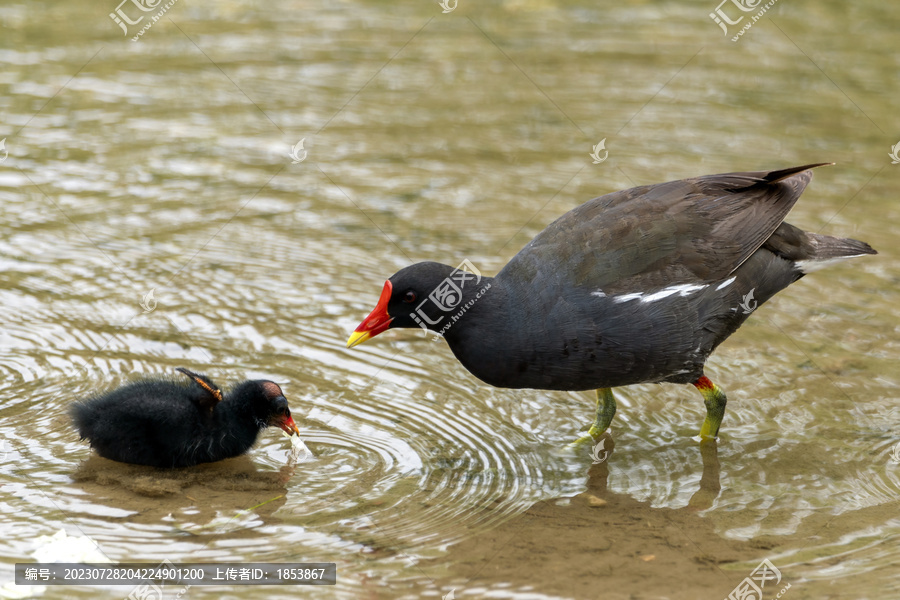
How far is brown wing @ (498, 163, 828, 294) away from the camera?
5.00 metres

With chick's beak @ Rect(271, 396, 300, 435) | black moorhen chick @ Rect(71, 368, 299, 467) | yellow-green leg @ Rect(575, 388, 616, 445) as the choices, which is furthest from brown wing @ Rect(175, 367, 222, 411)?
yellow-green leg @ Rect(575, 388, 616, 445)

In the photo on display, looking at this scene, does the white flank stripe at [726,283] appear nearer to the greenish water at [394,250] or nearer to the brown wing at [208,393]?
the greenish water at [394,250]

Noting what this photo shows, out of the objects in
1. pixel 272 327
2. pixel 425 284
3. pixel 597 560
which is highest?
pixel 425 284

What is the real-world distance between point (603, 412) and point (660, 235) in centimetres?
103

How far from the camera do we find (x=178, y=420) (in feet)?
15.9

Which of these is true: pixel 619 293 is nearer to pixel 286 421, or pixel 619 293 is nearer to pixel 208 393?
pixel 286 421

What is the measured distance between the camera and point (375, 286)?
6738 millimetres

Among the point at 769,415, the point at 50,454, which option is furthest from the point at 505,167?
the point at 50,454

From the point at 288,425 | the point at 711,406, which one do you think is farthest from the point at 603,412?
the point at 288,425

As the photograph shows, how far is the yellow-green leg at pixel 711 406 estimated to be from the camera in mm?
5352

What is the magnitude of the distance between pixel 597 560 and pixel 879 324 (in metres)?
3.06

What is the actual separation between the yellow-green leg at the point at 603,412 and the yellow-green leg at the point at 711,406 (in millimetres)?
462

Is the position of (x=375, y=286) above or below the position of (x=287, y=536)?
above

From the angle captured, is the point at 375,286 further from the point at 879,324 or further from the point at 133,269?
the point at 879,324
